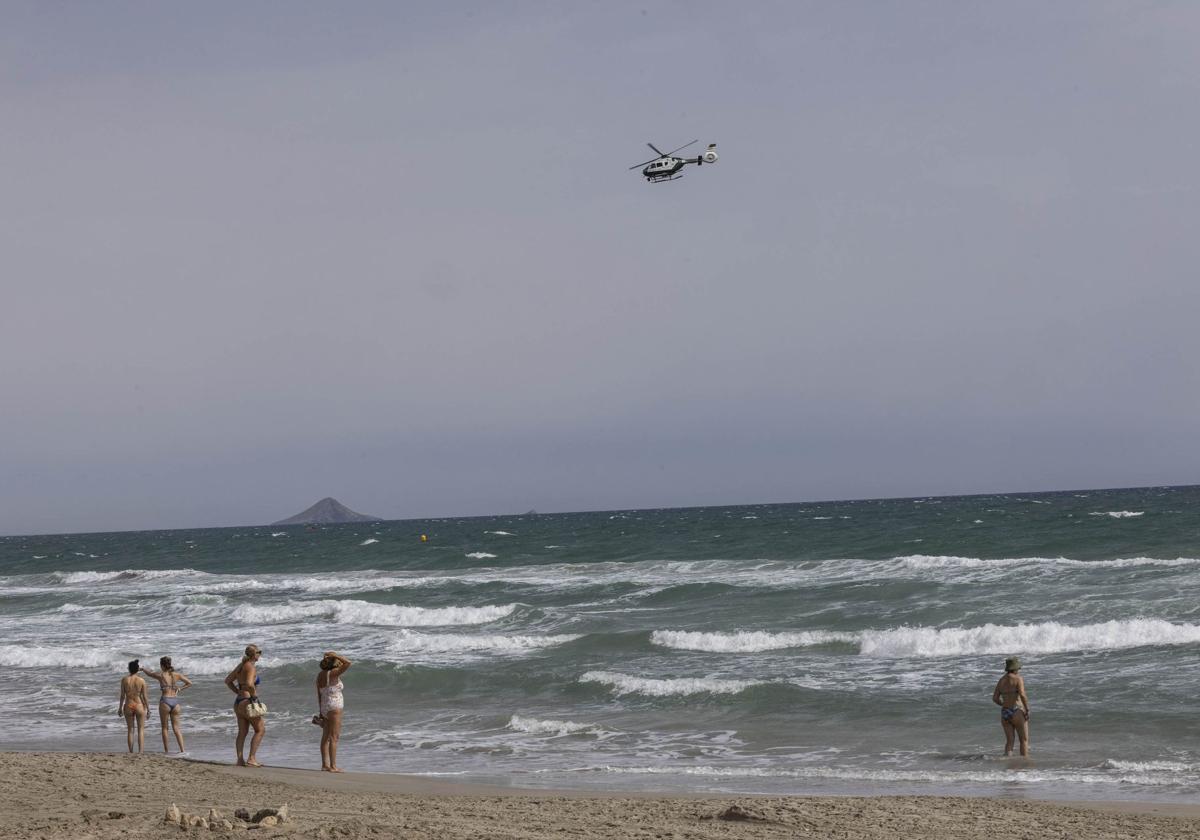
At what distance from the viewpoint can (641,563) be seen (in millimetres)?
45938

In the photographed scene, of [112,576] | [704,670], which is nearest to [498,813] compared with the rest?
[704,670]

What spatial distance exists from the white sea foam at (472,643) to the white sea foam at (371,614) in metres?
4.50

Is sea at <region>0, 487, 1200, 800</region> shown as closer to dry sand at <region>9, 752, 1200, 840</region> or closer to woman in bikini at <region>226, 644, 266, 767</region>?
woman in bikini at <region>226, 644, 266, 767</region>

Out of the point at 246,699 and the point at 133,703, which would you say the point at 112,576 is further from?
the point at 246,699

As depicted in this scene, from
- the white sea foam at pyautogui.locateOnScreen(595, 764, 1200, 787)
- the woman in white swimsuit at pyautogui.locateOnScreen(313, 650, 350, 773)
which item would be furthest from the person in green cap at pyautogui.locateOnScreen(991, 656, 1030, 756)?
the woman in white swimsuit at pyautogui.locateOnScreen(313, 650, 350, 773)

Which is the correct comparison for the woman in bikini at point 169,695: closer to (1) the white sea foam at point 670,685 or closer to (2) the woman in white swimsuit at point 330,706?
(2) the woman in white swimsuit at point 330,706

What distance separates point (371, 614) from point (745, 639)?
1281cm

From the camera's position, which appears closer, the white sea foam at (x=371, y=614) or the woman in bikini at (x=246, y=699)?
the woman in bikini at (x=246, y=699)

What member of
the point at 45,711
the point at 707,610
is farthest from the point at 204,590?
the point at 45,711

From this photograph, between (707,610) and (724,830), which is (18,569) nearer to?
(707,610)

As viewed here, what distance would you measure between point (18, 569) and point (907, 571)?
5519 cm

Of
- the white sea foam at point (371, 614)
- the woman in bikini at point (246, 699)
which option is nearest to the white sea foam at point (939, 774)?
the woman in bikini at point (246, 699)

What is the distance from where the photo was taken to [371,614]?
32.3m

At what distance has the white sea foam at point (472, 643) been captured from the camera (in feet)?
78.1
